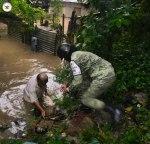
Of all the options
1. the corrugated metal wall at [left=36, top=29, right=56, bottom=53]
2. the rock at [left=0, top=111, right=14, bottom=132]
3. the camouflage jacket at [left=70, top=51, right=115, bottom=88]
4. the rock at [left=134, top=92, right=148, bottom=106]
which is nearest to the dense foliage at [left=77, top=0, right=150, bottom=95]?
the rock at [left=134, top=92, right=148, bottom=106]

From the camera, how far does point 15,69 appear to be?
51.2 ft

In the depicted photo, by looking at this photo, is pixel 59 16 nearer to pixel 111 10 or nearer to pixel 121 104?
pixel 111 10

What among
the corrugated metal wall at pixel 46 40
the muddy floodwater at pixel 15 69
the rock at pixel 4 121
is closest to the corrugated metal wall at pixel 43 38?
the corrugated metal wall at pixel 46 40

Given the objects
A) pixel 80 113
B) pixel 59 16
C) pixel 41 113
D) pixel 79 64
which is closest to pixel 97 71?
pixel 79 64

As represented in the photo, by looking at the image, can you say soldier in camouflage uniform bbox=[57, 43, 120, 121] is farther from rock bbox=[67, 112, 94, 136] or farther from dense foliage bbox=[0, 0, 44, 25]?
dense foliage bbox=[0, 0, 44, 25]

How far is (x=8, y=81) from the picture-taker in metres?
14.1

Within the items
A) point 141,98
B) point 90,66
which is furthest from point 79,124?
point 141,98

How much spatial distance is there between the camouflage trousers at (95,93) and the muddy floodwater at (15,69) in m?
2.48

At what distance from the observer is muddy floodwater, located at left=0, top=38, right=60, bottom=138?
1152cm

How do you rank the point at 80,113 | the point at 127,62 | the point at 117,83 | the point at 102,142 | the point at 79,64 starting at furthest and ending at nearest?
the point at 127,62
the point at 117,83
the point at 80,113
the point at 79,64
the point at 102,142

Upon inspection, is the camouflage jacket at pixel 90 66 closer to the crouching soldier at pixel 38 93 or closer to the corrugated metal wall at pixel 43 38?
the crouching soldier at pixel 38 93

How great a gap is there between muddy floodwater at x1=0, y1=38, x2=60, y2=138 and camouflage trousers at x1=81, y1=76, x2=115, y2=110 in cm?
248

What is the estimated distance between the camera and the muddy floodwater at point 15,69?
11516 millimetres

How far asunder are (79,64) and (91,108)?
1.07m
